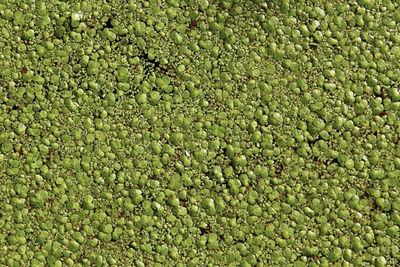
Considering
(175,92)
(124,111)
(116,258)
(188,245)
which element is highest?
(175,92)

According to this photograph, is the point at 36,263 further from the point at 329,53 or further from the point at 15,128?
the point at 329,53

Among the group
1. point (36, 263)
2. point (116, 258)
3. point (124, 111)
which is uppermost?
point (124, 111)

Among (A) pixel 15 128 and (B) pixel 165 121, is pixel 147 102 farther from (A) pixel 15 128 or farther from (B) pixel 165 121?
(A) pixel 15 128

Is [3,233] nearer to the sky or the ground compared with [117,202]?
nearer to the ground

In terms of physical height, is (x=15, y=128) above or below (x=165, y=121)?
below

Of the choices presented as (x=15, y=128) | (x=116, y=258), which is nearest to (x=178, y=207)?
(x=116, y=258)

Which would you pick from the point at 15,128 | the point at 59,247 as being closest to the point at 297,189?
the point at 59,247
